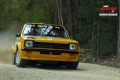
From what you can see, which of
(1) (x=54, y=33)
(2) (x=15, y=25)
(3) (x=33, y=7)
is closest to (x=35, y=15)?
(3) (x=33, y=7)

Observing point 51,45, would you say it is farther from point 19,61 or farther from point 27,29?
point 27,29

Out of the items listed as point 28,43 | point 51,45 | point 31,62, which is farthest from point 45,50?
point 31,62

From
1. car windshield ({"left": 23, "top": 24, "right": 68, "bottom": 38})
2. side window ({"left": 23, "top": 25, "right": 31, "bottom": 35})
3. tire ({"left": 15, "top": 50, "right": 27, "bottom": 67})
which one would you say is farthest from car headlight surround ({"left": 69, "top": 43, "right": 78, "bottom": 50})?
side window ({"left": 23, "top": 25, "right": 31, "bottom": 35})

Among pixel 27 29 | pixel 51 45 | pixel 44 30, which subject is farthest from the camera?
pixel 44 30

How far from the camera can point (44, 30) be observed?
46.9 feet

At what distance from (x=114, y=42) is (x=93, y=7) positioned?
2.55m

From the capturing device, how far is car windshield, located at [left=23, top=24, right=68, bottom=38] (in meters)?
14.0

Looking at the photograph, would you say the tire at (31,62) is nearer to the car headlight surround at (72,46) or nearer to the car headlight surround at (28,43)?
the car headlight surround at (28,43)

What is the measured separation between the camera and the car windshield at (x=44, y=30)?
1403 centimetres

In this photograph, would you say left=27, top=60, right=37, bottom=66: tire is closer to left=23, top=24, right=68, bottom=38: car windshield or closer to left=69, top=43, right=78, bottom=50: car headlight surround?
left=23, top=24, right=68, bottom=38: car windshield

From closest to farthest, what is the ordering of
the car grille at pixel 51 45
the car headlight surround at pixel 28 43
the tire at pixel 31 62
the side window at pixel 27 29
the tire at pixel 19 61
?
the car headlight surround at pixel 28 43, the car grille at pixel 51 45, the tire at pixel 19 61, the tire at pixel 31 62, the side window at pixel 27 29

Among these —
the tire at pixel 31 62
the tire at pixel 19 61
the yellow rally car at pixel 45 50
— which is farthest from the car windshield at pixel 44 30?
the tire at pixel 31 62

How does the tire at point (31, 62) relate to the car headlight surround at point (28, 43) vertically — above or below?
below

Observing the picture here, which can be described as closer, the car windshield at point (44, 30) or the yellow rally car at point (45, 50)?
the yellow rally car at point (45, 50)
